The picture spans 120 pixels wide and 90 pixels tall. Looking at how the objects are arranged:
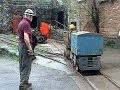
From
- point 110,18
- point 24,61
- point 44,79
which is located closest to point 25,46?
point 24,61

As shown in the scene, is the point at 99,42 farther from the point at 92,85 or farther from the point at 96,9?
the point at 96,9

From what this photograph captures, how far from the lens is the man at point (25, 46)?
9539 mm

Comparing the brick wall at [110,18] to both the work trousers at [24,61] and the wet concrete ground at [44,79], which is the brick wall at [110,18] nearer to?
the wet concrete ground at [44,79]

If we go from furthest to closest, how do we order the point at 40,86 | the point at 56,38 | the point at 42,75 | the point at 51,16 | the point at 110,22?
the point at 51,16 < the point at 56,38 < the point at 110,22 < the point at 42,75 < the point at 40,86

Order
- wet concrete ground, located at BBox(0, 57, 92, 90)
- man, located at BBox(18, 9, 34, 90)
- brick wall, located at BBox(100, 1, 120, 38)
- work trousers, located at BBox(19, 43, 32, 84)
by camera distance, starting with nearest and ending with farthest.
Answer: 1. man, located at BBox(18, 9, 34, 90)
2. work trousers, located at BBox(19, 43, 32, 84)
3. wet concrete ground, located at BBox(0, 57, 92, 90)
4. brick wall, located at BBox(100, 1, 120, 38)

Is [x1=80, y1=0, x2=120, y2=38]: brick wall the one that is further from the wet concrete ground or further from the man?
the man

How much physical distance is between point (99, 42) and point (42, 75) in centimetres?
224

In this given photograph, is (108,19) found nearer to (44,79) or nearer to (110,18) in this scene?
(110,18)

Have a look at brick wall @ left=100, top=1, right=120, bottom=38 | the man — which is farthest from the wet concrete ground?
brick wall @ left=100, top=1, right=120, bottom=38

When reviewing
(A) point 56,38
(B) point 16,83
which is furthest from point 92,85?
(A) point 56,38

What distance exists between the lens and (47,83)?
1121cm

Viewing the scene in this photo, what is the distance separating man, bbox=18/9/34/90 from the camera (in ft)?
31.3

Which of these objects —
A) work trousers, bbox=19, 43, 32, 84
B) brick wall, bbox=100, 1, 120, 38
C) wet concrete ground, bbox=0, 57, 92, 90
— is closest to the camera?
work trousers, bbox=19, 43, 32, 84

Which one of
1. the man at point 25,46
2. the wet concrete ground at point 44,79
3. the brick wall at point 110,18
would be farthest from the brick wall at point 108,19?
the man at point 25,46
